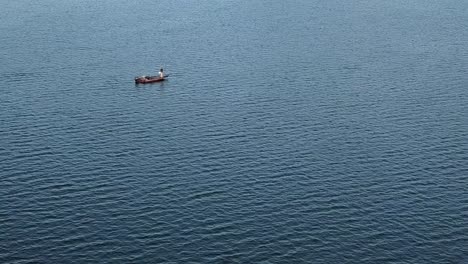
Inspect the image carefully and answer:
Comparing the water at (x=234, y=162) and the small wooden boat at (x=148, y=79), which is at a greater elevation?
the small wooden boat at (x=148, y=79)

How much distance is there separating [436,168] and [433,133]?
17722 millimetres

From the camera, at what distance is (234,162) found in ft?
392

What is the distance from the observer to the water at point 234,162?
93.9 m

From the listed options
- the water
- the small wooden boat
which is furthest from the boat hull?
the water

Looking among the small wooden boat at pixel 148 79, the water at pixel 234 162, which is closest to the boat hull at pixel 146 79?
the small wooden boat at pixel 148 79

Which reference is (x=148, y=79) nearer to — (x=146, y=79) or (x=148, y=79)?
(x=148, y=79)

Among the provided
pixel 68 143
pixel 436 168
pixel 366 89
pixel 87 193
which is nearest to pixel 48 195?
pixel 87 193

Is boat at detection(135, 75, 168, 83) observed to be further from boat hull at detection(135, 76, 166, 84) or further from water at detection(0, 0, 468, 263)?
water at detection(0, 0, 468, 263)

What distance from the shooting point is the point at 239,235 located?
3772 inches

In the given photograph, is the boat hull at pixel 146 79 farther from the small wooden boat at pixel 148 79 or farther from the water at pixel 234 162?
the water at pixel 234 162

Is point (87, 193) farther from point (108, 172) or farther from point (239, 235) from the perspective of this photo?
point (239, 235)

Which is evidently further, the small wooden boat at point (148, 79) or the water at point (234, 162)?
the small wooden boat at point (148, 79)

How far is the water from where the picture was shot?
93875mm

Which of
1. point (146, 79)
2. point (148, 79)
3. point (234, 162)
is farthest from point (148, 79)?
point (234, 162)
